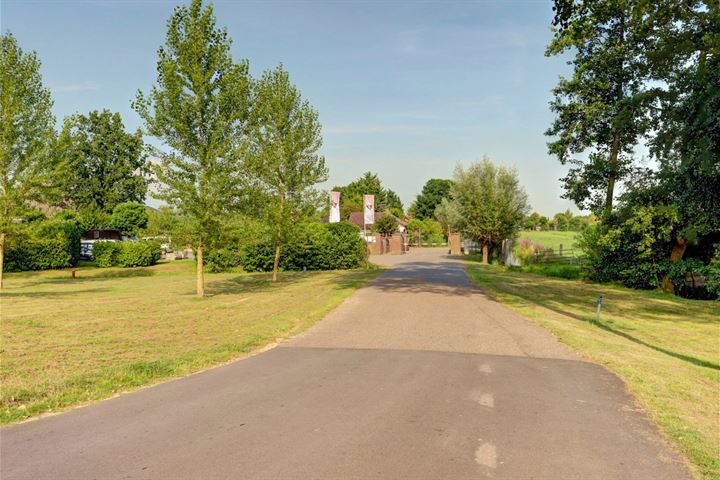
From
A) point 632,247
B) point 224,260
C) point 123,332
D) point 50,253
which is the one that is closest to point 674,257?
point 632,247

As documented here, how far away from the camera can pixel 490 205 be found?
1590 inches

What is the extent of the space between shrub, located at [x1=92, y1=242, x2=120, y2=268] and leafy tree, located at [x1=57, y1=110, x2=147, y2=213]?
2824 cm

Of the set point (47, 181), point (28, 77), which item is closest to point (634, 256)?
point (47, 181)

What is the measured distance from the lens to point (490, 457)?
13.6ft

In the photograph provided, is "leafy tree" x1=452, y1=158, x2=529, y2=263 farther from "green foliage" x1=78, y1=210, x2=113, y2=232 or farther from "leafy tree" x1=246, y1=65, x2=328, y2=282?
"green foliage" x1=78, y1=210, x2=113, y2=232

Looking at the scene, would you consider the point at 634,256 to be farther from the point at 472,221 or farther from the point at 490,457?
the point at 490,457

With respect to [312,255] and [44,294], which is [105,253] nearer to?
[312,255]

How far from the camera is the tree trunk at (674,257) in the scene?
22.5 m

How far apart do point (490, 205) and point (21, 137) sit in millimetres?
32238

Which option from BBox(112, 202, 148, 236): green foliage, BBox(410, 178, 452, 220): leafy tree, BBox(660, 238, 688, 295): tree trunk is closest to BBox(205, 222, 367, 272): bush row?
BBox(660, 238, 688, 295): tree trunk

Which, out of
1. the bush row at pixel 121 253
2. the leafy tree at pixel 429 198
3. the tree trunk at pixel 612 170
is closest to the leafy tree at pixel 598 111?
the tree trunk at pixel 612 170

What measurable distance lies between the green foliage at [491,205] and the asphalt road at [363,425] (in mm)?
33201

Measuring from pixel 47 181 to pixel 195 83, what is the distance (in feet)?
30.3

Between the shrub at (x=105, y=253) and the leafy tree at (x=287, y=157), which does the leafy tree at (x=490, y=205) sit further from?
the shrub at (x=105, y=253)
